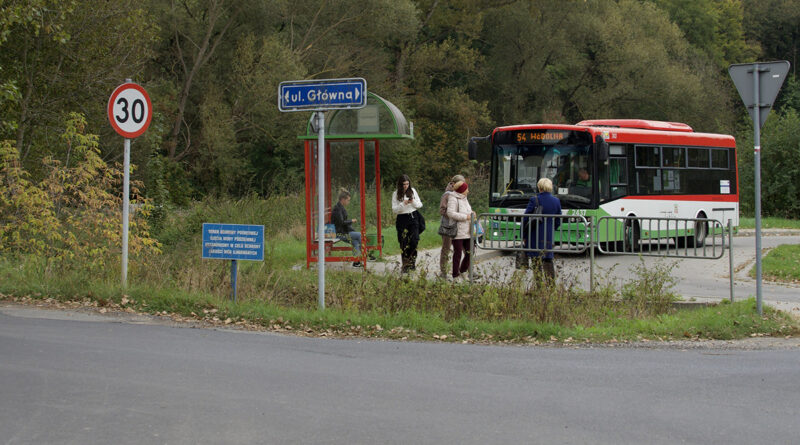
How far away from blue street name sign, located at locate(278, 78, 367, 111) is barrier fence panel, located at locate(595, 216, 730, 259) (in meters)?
5.16

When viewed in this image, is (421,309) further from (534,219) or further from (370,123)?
(370,123)

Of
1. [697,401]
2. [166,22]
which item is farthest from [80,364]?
[166,22]

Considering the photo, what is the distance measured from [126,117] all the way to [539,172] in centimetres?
1084

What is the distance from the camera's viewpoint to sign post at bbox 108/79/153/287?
39.1 ft

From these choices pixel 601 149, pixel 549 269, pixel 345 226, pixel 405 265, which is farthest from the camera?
pixel 601 149

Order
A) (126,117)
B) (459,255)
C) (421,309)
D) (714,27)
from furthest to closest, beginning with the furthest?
(714,27)
(459,255)
(126,117)
(421,309)

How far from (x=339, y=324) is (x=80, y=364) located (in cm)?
333

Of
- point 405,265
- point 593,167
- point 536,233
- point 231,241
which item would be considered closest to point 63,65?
point 231,241

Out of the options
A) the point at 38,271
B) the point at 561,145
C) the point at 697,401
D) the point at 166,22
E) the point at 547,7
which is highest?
the point at 547,7

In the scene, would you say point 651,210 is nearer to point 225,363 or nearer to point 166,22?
point 225,363

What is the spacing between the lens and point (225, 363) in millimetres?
8102

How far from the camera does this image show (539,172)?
20.3 metres

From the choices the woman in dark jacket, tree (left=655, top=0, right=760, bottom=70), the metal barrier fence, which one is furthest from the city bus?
tree (left=655, top=0, right=760, bottom=70)

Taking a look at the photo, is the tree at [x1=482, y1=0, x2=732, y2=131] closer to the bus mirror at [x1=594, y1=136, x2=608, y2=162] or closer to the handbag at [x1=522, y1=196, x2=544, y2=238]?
the bus mirror at [x1=594, y1=136, x2=608, y2=162]
